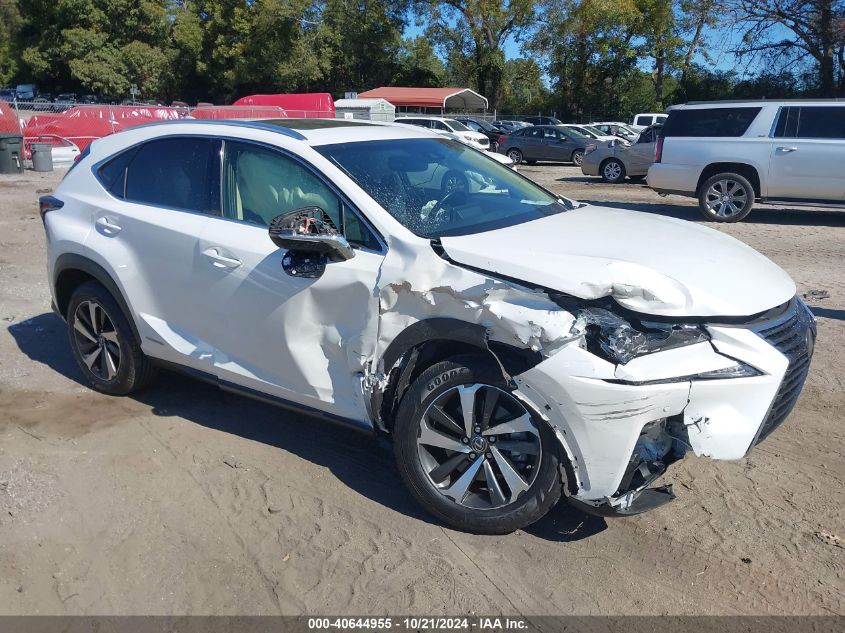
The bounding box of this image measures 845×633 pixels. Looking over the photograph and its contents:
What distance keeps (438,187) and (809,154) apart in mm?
9113

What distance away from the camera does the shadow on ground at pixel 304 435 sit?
141 inches

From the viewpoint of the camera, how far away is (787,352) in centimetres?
320

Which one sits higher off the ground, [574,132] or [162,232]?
[162,232]

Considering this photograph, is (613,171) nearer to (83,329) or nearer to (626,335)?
(83,329)

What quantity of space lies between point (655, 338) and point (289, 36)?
2201 inches

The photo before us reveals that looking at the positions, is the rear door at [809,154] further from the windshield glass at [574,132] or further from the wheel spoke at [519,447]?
the windshield glass at [574,132]

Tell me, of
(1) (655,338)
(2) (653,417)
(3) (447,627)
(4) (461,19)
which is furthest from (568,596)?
(4) (461,19)

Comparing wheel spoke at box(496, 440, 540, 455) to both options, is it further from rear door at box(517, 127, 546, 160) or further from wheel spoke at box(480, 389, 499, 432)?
rear door at box(517, 127, 546, 160)

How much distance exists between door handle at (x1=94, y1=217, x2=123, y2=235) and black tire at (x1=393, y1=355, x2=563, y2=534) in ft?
7.65

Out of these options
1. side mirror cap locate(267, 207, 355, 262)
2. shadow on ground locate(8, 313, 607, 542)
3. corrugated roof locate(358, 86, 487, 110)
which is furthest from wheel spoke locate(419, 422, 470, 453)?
corrugated roof locate(358, 86, 487, 110)

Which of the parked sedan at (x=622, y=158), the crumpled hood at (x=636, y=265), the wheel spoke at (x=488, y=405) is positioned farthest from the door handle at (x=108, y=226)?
the parked sedan at (x=622, y=158)

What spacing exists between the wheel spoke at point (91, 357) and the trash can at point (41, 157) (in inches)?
606

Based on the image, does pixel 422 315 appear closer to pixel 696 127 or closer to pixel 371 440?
pixel 371 440

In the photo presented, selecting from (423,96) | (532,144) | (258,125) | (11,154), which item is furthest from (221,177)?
(423,96)
